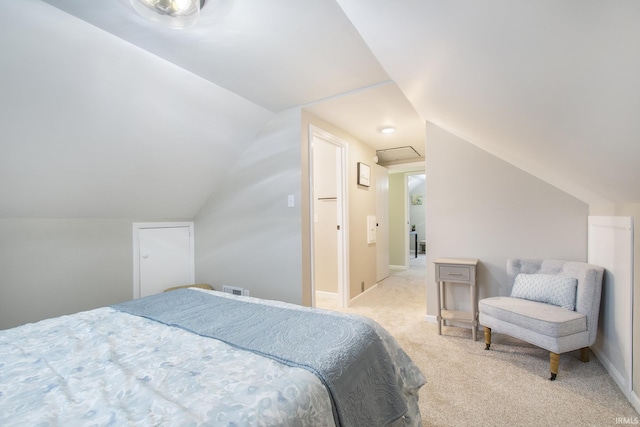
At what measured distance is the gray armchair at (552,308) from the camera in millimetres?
1837

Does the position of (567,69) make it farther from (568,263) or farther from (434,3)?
(568,263)

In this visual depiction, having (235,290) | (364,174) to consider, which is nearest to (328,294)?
(235,290)

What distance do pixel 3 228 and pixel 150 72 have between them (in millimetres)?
1651

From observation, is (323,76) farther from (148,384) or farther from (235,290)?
(235,290)

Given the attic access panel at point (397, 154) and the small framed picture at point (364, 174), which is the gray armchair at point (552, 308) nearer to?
the small framed picture at point (364, 174)

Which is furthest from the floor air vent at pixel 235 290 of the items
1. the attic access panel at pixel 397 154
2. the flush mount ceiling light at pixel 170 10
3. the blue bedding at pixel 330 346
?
the attic access panel at pixel 397 154

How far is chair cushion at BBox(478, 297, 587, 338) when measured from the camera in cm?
182

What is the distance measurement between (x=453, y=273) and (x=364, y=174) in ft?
6.44

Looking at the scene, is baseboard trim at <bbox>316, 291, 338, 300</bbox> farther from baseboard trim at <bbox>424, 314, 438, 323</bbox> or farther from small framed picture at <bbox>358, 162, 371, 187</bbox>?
small framed picture at <bbox>358, 162, 371, 187</bbox>

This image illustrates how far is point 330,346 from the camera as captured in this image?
1.07 m

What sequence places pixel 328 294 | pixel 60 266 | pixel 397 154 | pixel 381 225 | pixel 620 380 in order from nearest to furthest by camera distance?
pixel 620 380 → pixel 60 266 → pixel 328 294 → pixel 381 225 → pixel 397 154

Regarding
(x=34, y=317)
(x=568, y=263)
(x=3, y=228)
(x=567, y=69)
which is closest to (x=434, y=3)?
(x=567, y=69)

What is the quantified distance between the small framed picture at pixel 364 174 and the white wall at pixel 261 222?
4.52ft

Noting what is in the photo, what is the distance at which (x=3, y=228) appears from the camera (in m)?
2.14
